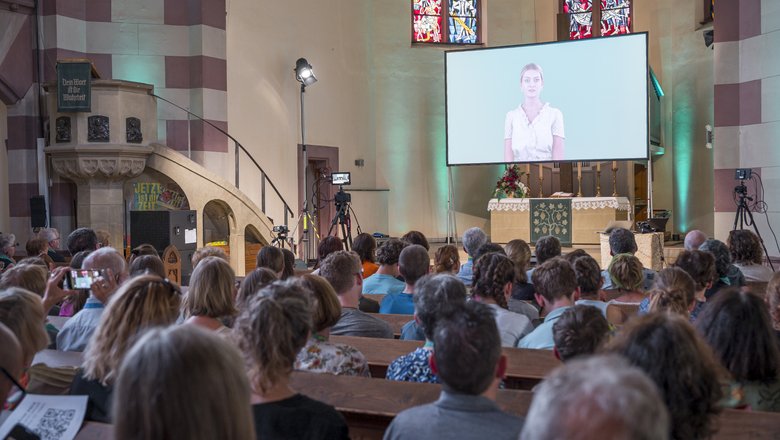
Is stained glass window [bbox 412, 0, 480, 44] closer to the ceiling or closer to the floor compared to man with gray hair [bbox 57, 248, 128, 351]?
closer to the ceiling

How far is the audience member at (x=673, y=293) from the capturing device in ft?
9.49

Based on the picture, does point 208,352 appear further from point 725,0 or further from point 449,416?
point 725,0

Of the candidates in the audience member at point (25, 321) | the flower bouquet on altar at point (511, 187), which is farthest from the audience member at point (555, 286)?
the flower bouquet on altar at point (511, 187)

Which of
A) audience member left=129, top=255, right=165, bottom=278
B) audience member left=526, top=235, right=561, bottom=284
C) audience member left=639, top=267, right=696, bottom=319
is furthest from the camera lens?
audience member left=526, top=235, right=561, bottom=284

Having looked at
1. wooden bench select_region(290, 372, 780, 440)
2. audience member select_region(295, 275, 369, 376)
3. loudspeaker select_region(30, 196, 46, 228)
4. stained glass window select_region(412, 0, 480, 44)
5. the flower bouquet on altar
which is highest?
stained glass window select_region(412, 0, 480, 44)

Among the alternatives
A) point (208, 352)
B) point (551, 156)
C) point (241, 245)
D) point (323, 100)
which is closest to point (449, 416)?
point (208, 352)

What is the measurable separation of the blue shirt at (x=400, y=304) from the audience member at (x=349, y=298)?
1.70ft

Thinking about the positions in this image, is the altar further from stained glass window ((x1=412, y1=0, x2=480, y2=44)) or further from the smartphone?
the smartphone

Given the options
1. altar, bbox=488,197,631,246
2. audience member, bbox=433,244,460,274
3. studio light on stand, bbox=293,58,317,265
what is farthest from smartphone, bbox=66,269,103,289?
altar, bbox=488,197,631,246

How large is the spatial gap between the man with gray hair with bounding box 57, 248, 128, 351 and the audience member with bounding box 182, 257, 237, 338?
40cm

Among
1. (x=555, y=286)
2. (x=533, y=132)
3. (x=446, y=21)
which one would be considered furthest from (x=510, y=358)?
(x=446, y=21)

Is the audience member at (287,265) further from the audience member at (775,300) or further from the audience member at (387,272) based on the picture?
the audience member at (775,300)

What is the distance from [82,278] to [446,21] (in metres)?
11.1

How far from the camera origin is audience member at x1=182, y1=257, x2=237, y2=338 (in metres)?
3.11
